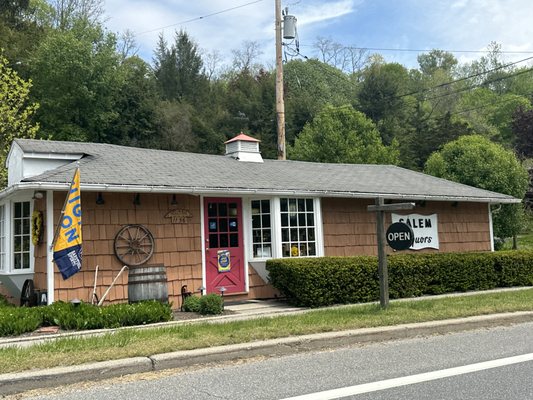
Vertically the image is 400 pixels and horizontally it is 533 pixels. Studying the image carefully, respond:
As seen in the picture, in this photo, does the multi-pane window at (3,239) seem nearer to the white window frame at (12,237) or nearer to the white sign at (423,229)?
the white window frame at (12,237)

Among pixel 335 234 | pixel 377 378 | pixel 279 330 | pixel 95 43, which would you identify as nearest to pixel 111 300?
pixel 279 330

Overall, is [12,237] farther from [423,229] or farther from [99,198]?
[423,229]

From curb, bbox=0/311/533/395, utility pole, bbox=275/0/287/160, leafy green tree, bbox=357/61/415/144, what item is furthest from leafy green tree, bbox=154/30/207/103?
curb, bbox=0/311/533/395

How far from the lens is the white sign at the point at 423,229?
14094mm

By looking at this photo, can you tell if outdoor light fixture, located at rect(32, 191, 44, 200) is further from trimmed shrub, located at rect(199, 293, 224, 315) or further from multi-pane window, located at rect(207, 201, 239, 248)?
trimmed shrub, located at rect(199, 293, 224, 315)

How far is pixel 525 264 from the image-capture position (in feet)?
45.7

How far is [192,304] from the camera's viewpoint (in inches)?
401

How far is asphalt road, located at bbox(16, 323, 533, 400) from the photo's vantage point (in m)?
4.84

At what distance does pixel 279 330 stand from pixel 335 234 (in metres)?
6.10

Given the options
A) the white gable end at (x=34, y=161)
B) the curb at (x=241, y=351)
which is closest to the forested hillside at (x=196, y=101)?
the white gable end at (x=34, y=161)

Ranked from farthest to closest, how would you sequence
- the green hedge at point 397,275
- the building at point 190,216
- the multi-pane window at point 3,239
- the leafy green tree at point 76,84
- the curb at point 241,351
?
the leafy green tree at point 76,84 → the multi-pane window at point 3,239 → the green hedge at point 397,275 → the building at point 190,216 → the curb at point 241,351

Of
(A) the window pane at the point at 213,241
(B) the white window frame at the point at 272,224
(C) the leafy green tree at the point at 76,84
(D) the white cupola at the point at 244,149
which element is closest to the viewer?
(A) the window pane at the point at 213,241

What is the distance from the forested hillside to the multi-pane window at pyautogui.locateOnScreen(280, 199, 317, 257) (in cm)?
1252

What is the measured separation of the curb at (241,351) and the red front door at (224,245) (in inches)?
195
